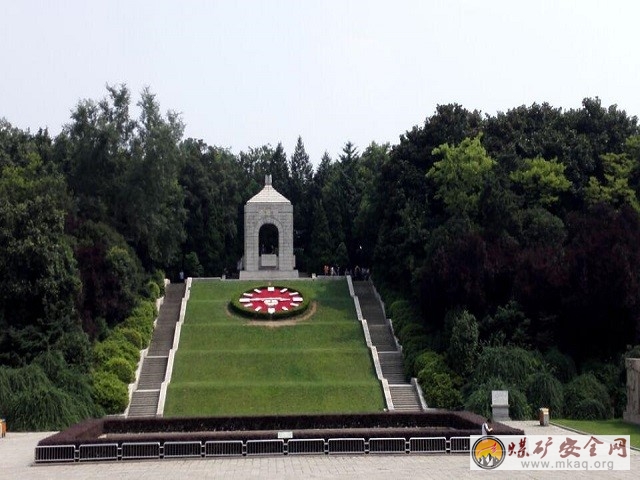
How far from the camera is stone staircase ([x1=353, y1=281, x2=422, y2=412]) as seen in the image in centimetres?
4216

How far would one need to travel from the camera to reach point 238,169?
78.2m

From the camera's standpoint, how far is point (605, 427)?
111 feet

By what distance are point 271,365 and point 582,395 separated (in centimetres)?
1332

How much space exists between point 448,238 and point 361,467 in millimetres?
24567

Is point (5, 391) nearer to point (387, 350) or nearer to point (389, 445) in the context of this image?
point (389, 445)

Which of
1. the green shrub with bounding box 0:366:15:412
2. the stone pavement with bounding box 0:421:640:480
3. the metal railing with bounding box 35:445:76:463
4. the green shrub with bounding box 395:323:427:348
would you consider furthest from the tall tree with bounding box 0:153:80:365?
the metal railing with bounding box 35:445:76:463

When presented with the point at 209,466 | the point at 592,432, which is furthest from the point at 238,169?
the point at 209,466

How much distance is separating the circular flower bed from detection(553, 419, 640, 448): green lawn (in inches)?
737

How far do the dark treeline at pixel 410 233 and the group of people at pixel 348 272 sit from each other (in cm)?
54

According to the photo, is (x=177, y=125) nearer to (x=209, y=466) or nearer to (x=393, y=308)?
(x=393, y=308)

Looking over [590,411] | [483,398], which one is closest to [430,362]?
[483,398]

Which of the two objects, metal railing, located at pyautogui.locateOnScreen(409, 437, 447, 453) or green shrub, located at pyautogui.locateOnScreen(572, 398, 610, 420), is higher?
metal railing, located at pyautogui.locateOnScreen(409, 437, 447, 453)

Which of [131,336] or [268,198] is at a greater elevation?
[268,198]

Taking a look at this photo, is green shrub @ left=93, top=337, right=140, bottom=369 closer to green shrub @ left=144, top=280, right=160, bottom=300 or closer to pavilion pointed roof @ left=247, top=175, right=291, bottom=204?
green shrub @ left=144, top=280, right=160, bottom=300
